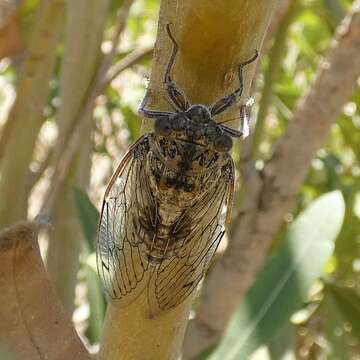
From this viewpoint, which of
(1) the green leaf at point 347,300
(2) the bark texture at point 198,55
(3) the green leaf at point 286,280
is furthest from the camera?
(1) the green leaf at point 347,300

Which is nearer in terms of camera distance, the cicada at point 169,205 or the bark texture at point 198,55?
the bark texture at point 198,55

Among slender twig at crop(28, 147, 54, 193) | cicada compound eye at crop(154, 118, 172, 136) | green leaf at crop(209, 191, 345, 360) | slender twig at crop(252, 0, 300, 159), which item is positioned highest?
slender twig at crop(28, 147, 54, 193)

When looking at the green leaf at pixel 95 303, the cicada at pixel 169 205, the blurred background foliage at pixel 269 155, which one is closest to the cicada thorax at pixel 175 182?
the cicada at pixel 169 205

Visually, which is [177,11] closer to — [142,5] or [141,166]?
[141,166]

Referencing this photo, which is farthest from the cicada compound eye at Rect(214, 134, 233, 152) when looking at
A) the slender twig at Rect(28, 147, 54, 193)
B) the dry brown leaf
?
the slender twig at Rect(28, 147, 54, 193)

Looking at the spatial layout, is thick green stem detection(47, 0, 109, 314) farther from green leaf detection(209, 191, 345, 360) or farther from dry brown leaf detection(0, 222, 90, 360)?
dry brown leaf detection(0, 222, 90, 360)

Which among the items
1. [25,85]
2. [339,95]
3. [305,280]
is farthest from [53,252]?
[339,95]

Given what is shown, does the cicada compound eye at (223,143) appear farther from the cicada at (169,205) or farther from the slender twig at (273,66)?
the slender twig at (273,66)
